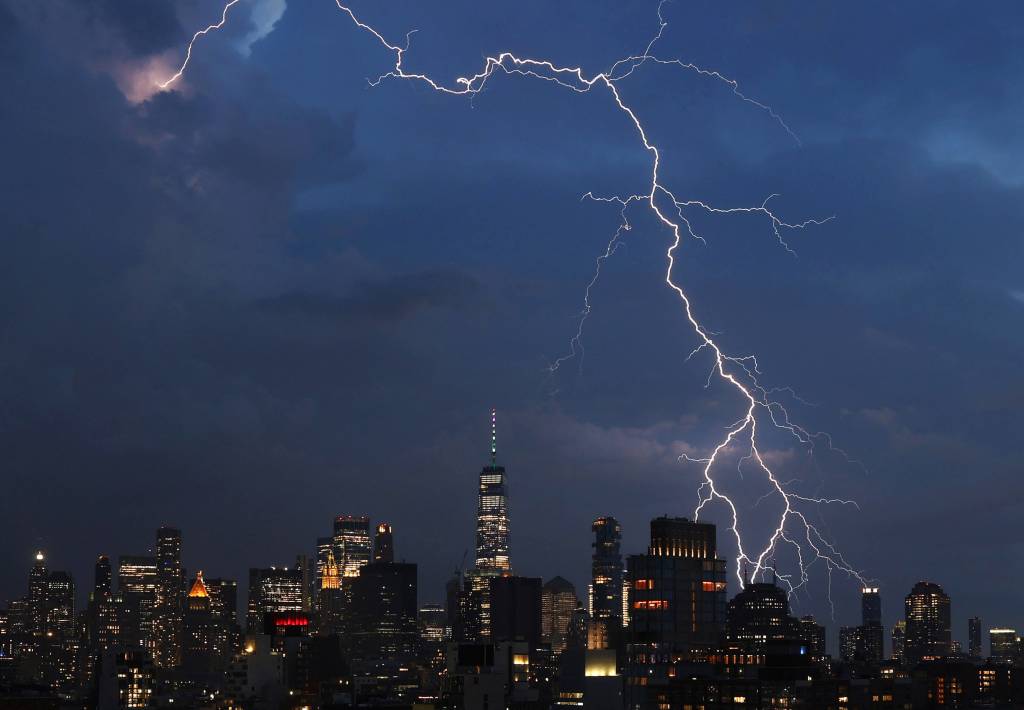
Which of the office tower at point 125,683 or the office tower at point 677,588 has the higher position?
the office tower at point 677,588

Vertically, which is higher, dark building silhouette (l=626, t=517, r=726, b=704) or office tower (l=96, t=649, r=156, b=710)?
dark building silhouette (l=626, t=517, r=726, b=704)

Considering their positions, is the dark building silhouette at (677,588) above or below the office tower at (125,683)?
above

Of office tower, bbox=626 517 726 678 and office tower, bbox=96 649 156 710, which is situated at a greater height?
office tower, bbox=626 517 726 678

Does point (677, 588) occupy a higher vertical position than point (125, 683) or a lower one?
higher

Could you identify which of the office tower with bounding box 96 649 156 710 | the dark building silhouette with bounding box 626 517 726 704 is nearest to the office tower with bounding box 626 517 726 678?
the dark building silhouette with bounding box 626 517 726 704

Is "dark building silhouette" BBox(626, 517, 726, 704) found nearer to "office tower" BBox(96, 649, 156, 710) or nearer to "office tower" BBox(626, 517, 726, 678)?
"office tower" BBox(626, 517, 726, 678)

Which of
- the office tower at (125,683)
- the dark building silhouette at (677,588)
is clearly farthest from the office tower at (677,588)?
the office tower at (125,683)

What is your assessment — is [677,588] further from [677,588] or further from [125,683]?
[125,683]

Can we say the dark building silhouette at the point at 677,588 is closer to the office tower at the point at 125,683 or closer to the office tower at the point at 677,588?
the office tower at the point at 677,588

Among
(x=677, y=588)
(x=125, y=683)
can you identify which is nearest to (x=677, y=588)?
(x=677, y=588)
